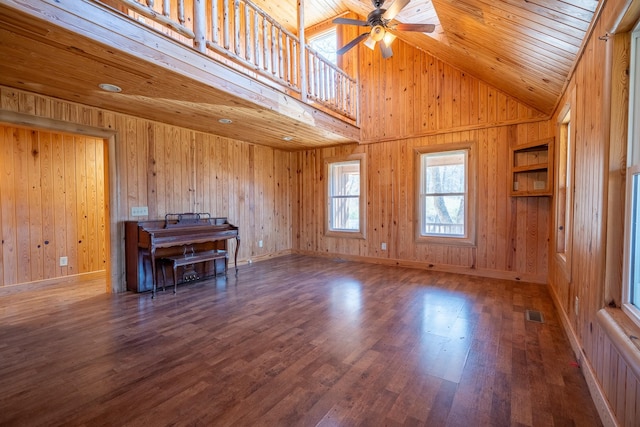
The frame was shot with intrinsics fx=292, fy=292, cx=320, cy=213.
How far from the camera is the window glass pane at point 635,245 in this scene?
4.51 ft

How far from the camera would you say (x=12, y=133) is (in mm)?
3840

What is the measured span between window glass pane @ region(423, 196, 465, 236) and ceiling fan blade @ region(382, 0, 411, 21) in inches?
110

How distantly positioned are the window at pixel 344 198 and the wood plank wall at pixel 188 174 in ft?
3.40

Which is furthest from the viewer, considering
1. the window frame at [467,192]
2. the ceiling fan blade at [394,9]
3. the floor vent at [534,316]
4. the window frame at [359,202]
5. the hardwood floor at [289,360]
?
the window frame at [359,202]

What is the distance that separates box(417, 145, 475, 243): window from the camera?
459 cm

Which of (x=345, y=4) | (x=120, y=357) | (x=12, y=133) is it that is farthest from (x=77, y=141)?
(x=345, y=4)

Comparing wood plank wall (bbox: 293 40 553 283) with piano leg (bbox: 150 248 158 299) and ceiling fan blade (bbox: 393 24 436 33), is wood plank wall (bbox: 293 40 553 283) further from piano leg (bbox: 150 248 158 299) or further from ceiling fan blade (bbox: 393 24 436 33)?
piano leg (bbox: 150 248 158 299)

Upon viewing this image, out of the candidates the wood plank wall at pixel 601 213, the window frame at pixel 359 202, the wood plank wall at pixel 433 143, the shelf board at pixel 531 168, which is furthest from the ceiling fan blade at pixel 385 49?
the shelf board at pixel 531 168

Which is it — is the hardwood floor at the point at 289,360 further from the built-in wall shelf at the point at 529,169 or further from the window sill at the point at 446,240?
the built-in wall shelf at the point at 529,169

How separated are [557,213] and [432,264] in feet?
6.29

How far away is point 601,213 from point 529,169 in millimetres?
2608

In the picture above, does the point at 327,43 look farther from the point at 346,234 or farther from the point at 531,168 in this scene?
the point at 531,168

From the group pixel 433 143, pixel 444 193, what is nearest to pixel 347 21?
pixel 433 143

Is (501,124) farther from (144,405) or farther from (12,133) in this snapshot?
(12,133)
